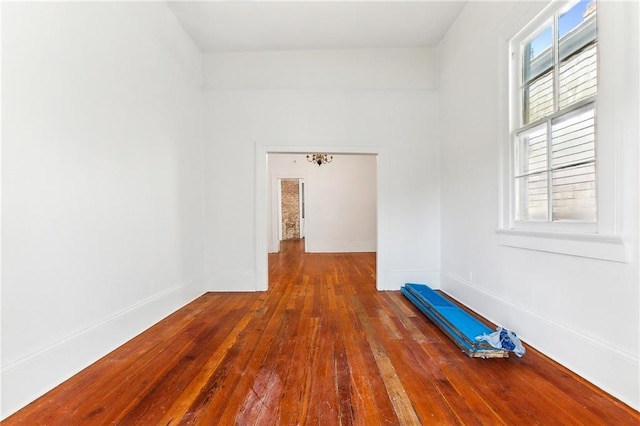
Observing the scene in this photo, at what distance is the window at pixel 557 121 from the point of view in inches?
67.9

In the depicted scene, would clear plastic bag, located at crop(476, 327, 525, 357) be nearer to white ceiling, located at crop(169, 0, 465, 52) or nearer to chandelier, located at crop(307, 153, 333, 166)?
white ceiling, located at crop(169, 0, 465, 52)

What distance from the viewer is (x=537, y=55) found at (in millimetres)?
2182

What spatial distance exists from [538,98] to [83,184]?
329 centimetres

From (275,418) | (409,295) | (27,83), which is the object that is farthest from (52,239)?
(409,295)

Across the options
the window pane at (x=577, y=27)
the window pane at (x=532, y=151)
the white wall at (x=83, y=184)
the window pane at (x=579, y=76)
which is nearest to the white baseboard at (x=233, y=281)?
the white wall at (x=83, y=184)

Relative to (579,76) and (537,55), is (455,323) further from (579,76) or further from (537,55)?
(537,55)

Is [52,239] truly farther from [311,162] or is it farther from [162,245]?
[311,162]

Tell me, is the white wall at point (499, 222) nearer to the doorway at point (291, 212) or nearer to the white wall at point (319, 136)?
the white wall at point (319, 136)

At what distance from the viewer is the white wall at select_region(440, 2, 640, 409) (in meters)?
1.46

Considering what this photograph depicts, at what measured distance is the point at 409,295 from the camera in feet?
10.8

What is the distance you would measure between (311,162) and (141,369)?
20.2 ft

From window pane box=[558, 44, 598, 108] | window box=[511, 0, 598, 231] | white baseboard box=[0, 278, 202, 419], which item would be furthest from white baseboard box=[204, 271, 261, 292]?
window pane box=[558, 44, 598, 108]

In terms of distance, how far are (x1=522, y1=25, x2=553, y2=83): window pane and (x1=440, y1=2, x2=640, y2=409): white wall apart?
0.15 metres

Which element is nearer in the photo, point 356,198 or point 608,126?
point 608,126
